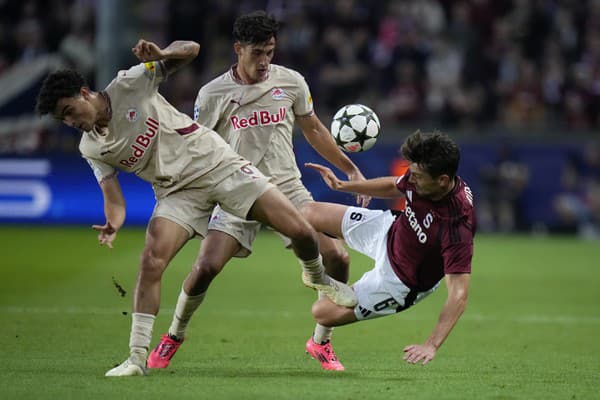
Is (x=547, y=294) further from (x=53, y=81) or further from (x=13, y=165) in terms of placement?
(x=13, y=165)

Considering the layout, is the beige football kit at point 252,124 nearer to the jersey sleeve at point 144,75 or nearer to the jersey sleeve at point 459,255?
the jersey sleeve at point 144,75

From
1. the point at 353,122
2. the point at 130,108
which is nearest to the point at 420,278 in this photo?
the point at 353,122

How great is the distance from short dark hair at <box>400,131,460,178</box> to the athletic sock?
101cm

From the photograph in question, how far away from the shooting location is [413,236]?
23.1 feet

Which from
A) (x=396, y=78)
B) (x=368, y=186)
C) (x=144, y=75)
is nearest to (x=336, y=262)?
(x=368, y=186)

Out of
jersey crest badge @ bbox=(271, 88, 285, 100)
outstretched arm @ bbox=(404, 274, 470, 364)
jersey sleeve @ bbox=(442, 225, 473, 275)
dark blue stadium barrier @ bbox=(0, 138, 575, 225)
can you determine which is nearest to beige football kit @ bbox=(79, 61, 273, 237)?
jersey crest badge @ bbox=(271, 88, 285, 100)

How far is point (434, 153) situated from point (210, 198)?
1548 mm

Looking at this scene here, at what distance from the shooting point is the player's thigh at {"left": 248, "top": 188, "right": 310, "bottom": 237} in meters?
6.92

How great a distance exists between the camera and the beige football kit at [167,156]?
6941mm

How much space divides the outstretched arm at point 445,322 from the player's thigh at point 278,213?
104 centimetres

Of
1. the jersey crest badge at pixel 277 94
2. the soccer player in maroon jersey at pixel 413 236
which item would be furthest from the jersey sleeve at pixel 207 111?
the soccer player in maroon jersey at pixel 413 236

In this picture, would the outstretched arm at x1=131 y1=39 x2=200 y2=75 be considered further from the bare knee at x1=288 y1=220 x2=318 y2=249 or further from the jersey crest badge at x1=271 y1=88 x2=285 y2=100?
the bare knee at x1=288 y1=220 x2=318 y2=249

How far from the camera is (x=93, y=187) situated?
61.8 feet

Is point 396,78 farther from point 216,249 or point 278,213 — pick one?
point 278,213
